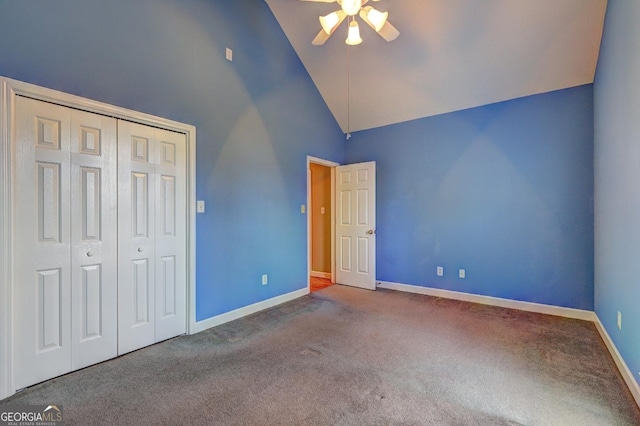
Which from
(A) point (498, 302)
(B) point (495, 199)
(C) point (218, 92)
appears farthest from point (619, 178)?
(C) point (218, 92)

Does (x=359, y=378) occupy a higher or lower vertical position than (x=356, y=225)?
lower

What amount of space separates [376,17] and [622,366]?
3.29 m

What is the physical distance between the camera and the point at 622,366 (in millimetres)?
2203

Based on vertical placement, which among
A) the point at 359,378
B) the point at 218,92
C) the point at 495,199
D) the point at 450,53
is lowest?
the point at 359,378

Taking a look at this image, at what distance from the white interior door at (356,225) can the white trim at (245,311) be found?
3.10 feet

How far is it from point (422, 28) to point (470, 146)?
1657mm

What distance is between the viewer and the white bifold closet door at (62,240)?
6.63ft

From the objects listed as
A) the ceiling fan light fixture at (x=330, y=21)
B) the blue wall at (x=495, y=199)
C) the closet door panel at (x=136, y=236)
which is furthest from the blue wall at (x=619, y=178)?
the closet door panel at (x=136, y=236)

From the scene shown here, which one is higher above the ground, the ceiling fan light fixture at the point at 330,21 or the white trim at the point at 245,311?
the ceiling fan light fixture at the point at 330,21

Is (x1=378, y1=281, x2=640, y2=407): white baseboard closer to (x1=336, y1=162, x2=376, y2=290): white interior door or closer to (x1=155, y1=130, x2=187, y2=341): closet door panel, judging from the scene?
(x1=336, y1=162, x2=376, y2=290): white interior door

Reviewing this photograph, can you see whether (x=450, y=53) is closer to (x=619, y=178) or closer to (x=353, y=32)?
(x=353, y=32)

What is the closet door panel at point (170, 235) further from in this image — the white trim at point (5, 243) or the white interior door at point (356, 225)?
the white interior door at point (356, 225)

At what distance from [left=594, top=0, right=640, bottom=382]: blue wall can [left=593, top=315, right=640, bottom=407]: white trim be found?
0.06 meters

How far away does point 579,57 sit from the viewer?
3197mm
